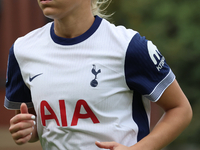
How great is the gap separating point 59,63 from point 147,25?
3593 millimetres

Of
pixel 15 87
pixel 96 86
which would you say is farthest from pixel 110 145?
pixel 15 87

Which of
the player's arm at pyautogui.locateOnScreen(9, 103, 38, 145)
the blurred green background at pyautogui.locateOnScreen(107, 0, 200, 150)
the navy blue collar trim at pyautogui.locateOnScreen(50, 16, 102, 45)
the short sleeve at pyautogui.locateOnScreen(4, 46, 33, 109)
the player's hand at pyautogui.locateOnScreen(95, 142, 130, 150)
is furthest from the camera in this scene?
the blurred green background at pyautogui.locateOnScreen(107, 0, 200, 150)

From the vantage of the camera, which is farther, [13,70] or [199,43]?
[199,43]

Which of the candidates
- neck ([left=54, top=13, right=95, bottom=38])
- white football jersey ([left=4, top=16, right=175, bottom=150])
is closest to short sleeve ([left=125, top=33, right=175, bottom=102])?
white football jersey ([left=4, top=16, right=175, bottom=150])

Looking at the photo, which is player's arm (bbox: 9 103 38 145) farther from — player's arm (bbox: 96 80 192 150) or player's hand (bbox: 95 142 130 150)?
player's arm (bbox: 96 80 192 150)

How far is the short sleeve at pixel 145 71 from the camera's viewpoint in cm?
171

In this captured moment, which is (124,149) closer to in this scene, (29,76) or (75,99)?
(75,99)

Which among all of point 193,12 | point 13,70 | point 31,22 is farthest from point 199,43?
point 13,70

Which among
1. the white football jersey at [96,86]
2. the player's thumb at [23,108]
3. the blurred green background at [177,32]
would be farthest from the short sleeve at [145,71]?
the blurred green background at [177,32]

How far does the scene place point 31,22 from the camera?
664cm

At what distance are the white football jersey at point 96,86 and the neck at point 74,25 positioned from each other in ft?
0.14

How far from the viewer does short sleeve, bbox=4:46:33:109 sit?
6.45 feet

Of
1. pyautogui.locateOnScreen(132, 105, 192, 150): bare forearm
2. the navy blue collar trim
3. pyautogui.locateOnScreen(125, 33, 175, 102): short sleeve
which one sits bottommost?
pyautogui.locateOnScreen(132, 105, 192, 150): bare forearm

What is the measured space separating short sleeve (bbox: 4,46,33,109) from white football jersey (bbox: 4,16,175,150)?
162mm
